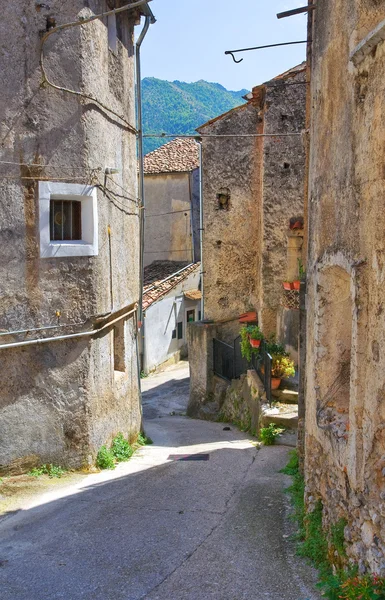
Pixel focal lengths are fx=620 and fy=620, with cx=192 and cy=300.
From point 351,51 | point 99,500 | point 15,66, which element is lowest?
point 99,500

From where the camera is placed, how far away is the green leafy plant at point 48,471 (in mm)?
9719

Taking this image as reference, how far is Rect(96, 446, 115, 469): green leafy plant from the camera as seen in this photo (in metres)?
10.5

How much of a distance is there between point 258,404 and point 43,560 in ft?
22.6

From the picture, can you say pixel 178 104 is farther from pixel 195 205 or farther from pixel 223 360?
pixel 223 360

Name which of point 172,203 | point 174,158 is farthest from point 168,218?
point 174,158

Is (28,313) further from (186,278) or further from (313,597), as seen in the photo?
(186,278)

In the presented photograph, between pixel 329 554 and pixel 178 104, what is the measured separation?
64.8m

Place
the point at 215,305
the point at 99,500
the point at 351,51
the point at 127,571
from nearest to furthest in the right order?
the point at 351,51 → the point at 127,571 → the point at 99,500 → the point at 215,305

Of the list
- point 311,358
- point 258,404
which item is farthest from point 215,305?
point 311,358

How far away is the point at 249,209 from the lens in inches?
701

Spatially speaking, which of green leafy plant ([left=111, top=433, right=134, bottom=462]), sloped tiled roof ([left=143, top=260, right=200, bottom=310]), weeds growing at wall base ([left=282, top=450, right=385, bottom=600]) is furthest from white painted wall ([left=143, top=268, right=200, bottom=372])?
weeds growing at wall base ([left=282, top=450, right=385, bottom=600])

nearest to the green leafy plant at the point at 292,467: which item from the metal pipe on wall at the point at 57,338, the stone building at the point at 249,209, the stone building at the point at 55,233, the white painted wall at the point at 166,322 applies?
the stone building at the point at 55,233

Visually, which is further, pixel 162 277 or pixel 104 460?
pixel 162 277

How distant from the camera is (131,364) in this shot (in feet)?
41.9
